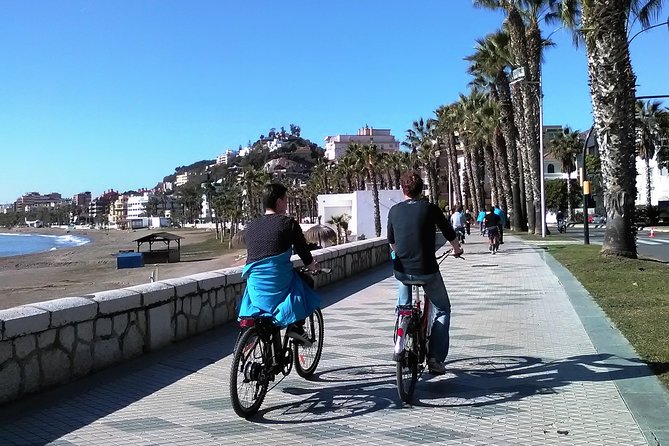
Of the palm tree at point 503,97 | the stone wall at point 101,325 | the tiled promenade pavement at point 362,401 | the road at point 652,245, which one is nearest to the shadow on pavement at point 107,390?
the tiled promenade pavement at point 362,401

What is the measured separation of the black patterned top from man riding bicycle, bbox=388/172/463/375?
0.84 metres

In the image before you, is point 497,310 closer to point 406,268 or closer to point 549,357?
point 549,357

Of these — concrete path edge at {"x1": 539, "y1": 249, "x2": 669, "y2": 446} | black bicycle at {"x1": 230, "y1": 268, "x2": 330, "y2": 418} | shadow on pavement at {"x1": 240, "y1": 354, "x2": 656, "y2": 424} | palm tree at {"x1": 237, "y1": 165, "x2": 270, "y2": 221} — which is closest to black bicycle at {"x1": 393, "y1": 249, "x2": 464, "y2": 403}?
shadow on pavement at {"x1": 240, "y1": 354, "x2": 656, "y2": 424}

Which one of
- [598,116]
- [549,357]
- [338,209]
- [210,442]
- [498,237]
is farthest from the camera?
[338,209]

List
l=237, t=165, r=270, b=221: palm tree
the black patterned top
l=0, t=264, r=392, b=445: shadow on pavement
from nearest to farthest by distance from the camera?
1. l=0, t=264, r=392, b=445: shadow on pavement
2. the black patterned top
3. l=237, t=165, r=270, b=221: palm tree

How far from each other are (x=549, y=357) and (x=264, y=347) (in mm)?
3181

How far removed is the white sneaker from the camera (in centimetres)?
585

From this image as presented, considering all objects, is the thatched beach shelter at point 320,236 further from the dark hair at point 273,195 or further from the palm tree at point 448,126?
the dark hair at point 273,195

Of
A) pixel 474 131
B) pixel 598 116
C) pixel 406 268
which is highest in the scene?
pixel 474 131

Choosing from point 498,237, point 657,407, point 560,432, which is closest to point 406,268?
point 560,432

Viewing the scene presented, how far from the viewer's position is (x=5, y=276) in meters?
47.6

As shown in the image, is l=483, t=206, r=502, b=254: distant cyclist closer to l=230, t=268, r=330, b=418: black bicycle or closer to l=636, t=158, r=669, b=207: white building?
l=230, t=268, r=330, b=418: black bicycle

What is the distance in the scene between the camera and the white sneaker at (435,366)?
5.85m

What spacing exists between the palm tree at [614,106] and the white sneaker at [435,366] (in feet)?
38.4
